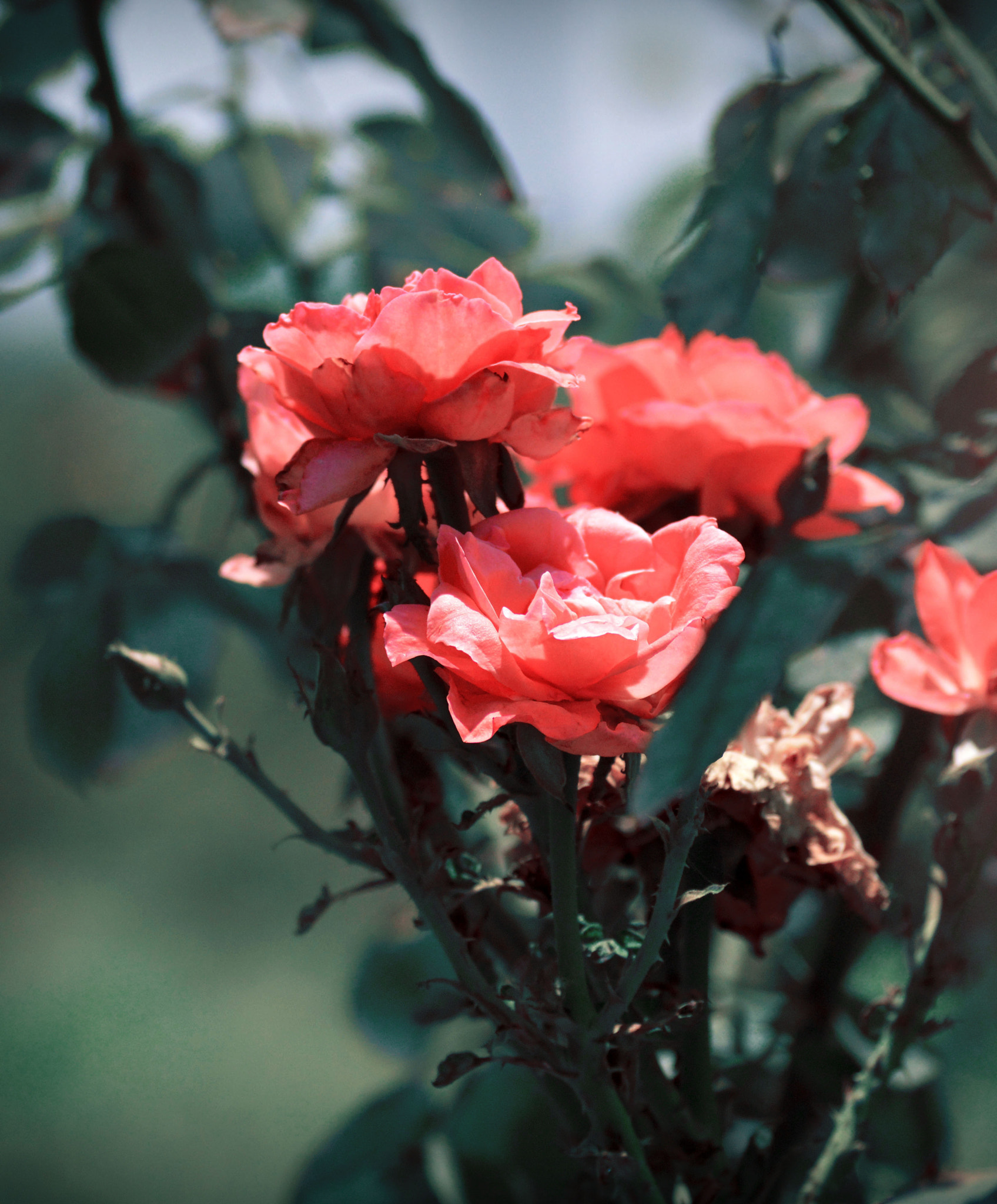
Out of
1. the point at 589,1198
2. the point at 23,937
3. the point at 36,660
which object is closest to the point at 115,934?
the point at 23,937

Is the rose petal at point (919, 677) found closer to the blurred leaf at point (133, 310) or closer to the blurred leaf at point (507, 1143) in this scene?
the blurred leaf at point (507, 1143)

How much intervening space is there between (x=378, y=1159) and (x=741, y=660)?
356mm

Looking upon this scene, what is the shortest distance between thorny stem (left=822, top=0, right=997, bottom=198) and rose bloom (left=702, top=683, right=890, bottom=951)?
0.59ft

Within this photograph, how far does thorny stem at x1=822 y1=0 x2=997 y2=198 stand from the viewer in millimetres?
306

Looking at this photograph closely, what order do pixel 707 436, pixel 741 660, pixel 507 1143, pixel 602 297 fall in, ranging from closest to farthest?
pixel 741 660 < pixel 707 436 < pixel 507 1143 < pixel 602 297

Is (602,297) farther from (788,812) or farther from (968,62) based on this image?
(788,812)

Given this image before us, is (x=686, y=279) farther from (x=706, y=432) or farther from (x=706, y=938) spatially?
(x=706, y=938)

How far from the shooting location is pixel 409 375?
0.22 m

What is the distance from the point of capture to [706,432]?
286 mm

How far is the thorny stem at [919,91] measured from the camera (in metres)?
0.31

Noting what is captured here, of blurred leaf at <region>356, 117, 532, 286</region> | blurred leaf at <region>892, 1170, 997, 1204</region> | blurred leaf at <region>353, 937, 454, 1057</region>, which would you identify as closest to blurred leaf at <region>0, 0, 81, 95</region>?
blurred leaf at <region>356, 117, 532, 286</region>

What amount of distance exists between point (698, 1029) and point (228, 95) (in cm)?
59

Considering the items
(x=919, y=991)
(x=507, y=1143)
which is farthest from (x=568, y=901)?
(x=507, y=1143)

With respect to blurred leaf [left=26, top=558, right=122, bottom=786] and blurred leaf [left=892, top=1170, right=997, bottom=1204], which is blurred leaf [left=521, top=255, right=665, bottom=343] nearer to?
blurred leaf [left=26, top=558, right=122, bottom=786]
